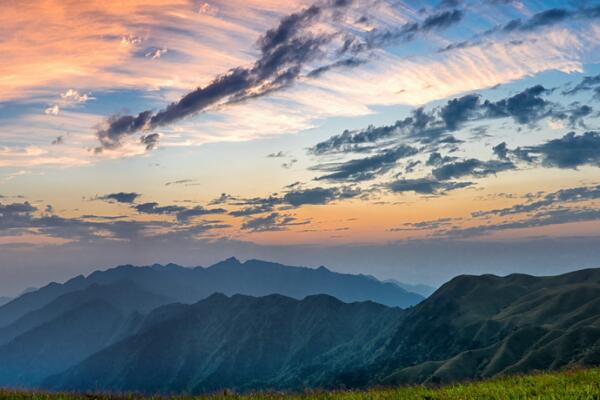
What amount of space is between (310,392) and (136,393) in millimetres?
6502

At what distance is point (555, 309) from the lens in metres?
197

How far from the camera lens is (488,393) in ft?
50.2

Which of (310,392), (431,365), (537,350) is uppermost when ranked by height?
(310,392)

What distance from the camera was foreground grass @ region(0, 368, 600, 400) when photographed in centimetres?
1459

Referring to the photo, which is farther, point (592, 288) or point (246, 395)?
point (592, 288)

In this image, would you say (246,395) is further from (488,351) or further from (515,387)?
(488,351)

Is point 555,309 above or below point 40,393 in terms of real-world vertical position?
below

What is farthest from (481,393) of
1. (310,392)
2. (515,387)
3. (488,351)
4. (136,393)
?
(488,351)

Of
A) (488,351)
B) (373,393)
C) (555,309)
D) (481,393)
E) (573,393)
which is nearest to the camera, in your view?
(573,393)

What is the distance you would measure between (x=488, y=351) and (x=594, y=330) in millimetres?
39888

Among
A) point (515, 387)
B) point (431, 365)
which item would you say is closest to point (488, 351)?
point (431, 365)

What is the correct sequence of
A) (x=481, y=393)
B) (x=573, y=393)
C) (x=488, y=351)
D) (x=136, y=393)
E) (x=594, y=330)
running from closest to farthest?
(x=573, y=393), (x=481, y=393), (x=136, y=393), (x=594, y=330), (x=488, y=351)

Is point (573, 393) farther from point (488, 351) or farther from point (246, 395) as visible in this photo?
point (488, 351)

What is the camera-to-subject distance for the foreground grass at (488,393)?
14586 mm
